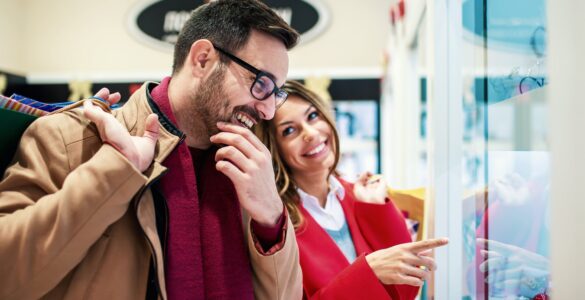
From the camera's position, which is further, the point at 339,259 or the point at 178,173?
the point at 339,259

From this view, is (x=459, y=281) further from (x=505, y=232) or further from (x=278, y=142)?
(x=278, y=142)

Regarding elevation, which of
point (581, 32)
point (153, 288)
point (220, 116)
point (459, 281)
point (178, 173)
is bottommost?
point (459, 281)

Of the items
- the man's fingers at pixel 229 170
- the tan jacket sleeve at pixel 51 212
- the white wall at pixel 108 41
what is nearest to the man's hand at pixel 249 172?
the man's fingers at pixel 229 170

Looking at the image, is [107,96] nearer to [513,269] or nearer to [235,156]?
[235,156]

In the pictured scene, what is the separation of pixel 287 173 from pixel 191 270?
2.33 ft

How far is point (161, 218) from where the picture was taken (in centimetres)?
103

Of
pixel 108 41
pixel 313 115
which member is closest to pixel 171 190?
pixel 313 115

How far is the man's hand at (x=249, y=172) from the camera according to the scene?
1031 mm

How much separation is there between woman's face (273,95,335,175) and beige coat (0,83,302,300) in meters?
0.56

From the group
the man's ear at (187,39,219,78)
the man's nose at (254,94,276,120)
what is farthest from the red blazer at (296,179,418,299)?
the man's ear at (187,39,219,78)

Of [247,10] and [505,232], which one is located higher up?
[247,10]

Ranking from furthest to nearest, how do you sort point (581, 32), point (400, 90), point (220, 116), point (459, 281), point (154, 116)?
point (400, 90), point (459, 281), point (220, 116), point (154, 116), point (581, 32)

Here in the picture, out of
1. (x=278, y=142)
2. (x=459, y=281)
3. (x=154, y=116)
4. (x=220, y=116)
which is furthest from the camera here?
(x=278, y=142)

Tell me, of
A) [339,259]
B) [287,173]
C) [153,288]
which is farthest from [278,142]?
[153,288]
